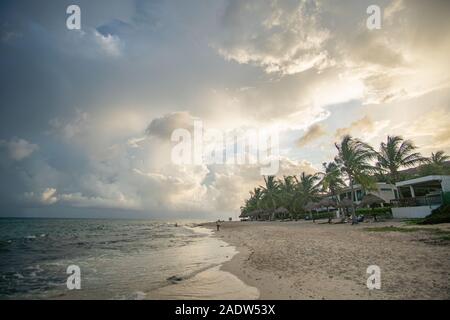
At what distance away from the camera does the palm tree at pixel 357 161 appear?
2848 centimetres

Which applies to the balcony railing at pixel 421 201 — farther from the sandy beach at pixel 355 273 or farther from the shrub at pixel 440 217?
the sandy beach at pixel 355 273

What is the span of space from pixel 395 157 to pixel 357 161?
30.8 ft

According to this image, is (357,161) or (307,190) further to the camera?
(307,190)

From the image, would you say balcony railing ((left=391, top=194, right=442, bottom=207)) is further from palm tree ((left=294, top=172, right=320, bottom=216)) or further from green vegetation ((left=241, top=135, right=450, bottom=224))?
palm tree ((left=294, top=172, right=320, bottom=216))

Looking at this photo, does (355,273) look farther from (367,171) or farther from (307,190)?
(307,190)

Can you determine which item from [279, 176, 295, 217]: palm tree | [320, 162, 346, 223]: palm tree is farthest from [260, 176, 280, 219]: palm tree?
[320, 162, 346, 223]: palm tree

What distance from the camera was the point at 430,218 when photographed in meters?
17.4

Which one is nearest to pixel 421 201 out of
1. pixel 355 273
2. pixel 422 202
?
pixel 422 202

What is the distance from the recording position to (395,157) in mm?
33469

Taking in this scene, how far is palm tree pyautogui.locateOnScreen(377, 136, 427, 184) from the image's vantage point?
1288 inches

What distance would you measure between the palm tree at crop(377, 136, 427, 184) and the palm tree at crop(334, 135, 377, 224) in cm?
511
